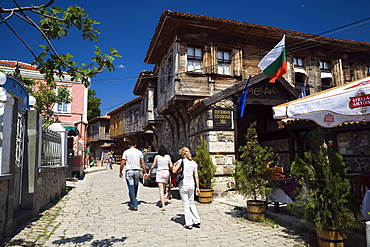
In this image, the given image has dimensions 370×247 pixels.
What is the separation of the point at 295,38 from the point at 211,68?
18.2ft

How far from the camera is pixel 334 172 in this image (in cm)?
413

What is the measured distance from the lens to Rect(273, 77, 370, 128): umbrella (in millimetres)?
4055

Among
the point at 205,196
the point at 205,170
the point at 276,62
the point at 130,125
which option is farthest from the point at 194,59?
the point at 130,125

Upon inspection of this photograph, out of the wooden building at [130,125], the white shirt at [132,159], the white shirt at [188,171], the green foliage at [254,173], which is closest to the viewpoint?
the white shirt at [188,171]

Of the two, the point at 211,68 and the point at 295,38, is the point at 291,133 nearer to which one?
the point at 211,68

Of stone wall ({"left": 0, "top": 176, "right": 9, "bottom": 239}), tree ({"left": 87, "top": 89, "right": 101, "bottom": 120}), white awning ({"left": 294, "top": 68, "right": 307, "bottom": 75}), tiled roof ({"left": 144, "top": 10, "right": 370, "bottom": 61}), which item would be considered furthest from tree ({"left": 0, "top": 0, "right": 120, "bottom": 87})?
tree ({"left": 87, "top": 89, "right": 101, "bottom": 120})

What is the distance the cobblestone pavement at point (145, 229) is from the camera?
175 inches

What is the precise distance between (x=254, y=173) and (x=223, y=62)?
805cm

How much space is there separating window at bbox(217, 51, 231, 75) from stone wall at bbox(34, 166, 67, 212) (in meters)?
8.07

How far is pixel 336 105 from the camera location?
4449mm

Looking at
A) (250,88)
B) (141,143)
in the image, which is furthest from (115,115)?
(250,88)

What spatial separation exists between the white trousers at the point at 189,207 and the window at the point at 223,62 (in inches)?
325

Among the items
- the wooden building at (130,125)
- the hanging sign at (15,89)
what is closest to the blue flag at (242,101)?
the hanging sign at (15,89)

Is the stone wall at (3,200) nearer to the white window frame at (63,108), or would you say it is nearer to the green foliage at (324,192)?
the green foliage at (324,192)
